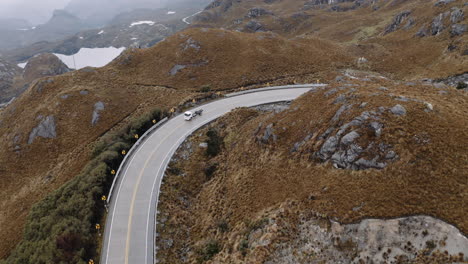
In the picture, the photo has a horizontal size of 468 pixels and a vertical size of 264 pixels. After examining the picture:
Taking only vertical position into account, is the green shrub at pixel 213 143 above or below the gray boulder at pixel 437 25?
below

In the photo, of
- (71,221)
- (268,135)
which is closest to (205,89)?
(268,135)

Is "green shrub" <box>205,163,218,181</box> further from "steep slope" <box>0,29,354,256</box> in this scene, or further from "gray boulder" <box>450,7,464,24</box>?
"gray boulder" <box>450,7,464,24</box>

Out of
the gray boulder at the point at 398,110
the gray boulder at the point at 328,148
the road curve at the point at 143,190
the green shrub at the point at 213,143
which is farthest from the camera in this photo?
the green shrub at the point at 213,143

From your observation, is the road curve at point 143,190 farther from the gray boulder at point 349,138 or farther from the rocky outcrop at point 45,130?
the rocky outcrop at point 45,130

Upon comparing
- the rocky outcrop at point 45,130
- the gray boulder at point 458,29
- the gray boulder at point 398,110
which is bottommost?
the rocky outcrop at point 45,130

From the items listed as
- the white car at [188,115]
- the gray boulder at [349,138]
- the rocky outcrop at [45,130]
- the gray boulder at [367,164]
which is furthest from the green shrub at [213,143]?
the rocky outcrop at [45,130]

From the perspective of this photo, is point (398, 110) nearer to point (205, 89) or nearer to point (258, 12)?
point (205, 89)

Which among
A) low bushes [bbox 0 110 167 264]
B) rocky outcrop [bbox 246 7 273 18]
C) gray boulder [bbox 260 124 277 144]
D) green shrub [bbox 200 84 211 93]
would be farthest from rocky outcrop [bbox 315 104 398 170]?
rocky outcrop [bbox 246 7 273 18]

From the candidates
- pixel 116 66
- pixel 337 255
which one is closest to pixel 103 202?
pixel 337 255
